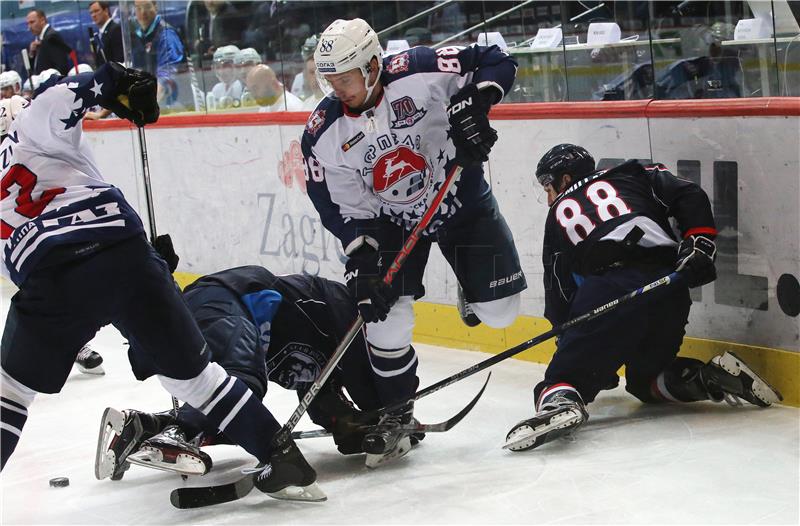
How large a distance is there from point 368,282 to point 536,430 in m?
0.62

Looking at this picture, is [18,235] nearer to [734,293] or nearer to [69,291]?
[69,291]

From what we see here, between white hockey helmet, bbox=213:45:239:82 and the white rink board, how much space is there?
0.35 meters

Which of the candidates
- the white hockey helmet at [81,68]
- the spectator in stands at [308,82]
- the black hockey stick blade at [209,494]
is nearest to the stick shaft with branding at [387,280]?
the black hockey stick blade at [209,494]

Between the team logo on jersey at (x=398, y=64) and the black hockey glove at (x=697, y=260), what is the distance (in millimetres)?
Answer: 963

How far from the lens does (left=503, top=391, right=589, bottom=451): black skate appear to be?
304 centimetres

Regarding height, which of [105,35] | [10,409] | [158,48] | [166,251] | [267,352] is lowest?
[267,352]

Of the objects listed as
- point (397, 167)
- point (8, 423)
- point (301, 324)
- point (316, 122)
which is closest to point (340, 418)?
point (301, 324)

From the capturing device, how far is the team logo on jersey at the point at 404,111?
305 centimetres

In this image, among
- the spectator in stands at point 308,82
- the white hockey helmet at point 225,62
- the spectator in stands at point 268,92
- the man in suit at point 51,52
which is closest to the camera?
the spectator in stands at point 308,82

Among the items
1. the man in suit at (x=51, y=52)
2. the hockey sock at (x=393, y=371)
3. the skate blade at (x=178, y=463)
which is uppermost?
the man in suit at (x=51, y=52)

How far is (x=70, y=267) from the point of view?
2582mm

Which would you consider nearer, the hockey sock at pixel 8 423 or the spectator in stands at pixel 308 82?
the hockey sock at pixel 8 423

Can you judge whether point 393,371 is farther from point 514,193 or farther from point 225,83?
point 225,83

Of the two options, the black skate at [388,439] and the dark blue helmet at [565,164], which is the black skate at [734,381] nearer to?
the dark blue helmet at [565,164]
